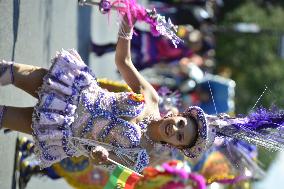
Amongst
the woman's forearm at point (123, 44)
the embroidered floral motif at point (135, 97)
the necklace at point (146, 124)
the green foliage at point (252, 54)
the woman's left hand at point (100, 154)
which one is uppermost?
the woman's forearm at point (123, 44)

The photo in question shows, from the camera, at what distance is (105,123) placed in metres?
3.97

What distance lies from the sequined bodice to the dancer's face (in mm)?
183

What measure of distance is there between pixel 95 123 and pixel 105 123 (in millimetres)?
61

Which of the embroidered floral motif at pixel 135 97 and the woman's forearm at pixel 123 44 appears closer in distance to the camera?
the embroidered floral motif at pixel 135 97

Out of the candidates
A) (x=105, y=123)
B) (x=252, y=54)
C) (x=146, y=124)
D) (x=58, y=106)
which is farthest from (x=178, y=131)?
(x=252, y=54)

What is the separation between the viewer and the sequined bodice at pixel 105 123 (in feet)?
13.0

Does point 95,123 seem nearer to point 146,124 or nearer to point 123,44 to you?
point 146,124

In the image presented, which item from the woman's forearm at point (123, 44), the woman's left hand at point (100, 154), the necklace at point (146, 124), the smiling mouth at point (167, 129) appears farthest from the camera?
the woman's forearm at point (123, 44)

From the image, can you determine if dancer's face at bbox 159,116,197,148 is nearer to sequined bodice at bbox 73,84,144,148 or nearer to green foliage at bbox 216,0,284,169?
sequined bodice at bbox 73,84,144,148

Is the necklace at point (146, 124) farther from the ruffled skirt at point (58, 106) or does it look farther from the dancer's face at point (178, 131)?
the ruffled skirt at point (58, 106)

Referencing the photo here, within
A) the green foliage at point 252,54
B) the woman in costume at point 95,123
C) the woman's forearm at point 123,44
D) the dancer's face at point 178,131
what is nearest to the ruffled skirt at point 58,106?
the woman in costume at point 95,123

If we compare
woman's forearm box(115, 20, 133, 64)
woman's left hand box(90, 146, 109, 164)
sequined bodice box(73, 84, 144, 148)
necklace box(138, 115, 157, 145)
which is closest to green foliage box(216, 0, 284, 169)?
woman's forearm box(115, 20, 133, 64)

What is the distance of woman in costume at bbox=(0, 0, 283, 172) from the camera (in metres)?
3.89

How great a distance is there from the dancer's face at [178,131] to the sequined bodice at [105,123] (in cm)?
18
